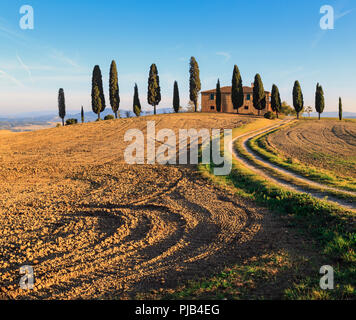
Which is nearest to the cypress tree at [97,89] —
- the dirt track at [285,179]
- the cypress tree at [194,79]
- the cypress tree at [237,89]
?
the cypress tree at [194,79]

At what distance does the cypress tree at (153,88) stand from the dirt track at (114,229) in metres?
52.3

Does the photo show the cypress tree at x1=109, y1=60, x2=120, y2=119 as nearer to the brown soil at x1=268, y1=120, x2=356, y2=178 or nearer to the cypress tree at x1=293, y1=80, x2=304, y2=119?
the brown soil at x1=268, y1=120, x2=356, y2=178

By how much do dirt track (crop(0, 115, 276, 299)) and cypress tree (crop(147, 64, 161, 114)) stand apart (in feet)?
172

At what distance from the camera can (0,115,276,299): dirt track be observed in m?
6.86

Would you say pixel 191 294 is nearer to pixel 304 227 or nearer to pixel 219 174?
pixel 304 227

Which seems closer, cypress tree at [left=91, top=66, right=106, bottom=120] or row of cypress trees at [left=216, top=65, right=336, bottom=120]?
cypress tree at [left=91, top=66, right=106, bottom=120]

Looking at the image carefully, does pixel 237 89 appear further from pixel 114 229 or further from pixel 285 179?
pixel 114 229

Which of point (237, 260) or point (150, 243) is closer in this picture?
point (237, 260)

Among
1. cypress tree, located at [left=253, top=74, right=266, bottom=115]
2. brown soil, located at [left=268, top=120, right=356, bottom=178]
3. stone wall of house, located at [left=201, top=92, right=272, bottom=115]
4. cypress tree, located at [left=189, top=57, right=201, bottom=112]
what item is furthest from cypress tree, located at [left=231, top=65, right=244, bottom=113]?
brown soil, located at [left=268, top=120, right=356, bottom=178]

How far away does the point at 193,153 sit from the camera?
88.0ft

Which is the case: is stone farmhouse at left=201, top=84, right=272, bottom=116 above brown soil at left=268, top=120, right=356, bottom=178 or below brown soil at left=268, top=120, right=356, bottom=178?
above

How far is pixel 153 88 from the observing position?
70312 mm
